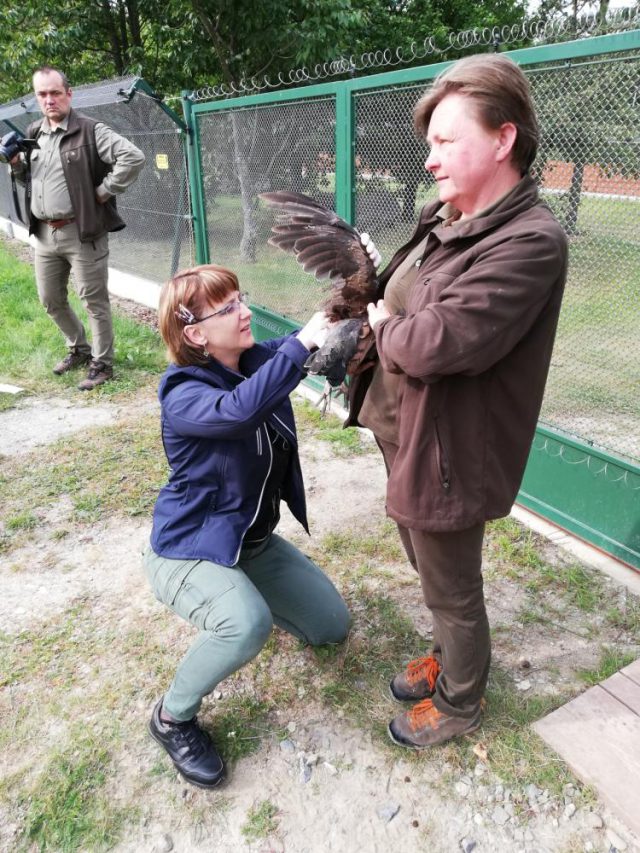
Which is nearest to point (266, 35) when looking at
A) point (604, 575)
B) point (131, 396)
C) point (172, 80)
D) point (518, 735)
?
point (172, 80)

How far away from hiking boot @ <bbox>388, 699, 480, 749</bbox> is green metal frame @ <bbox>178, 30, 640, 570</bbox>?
1411 mm

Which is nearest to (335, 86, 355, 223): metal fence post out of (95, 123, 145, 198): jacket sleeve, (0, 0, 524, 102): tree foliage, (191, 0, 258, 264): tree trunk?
(191, 0, 258, 264): tree trunk

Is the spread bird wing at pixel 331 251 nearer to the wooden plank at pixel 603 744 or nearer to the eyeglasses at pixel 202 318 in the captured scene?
the eyeglasses at pixel 202 318

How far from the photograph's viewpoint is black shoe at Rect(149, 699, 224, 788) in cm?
200

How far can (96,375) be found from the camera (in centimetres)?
554

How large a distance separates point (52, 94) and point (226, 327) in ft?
13.4

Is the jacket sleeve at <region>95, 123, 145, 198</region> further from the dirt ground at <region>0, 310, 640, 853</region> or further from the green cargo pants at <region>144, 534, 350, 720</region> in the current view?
the green cargo pants at <region>144, 534, 350, 720</region>

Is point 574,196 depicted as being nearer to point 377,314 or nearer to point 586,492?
point 586,492

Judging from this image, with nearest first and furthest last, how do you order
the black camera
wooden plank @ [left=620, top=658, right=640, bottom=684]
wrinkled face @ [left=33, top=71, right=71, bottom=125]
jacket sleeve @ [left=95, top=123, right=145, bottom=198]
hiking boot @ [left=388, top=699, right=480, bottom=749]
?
hiking boot @ [left=388, top=699, right=480, bottom=749] < wooden plank @ [left=620, top=658, right=640, bottom=684] < wrinkled face @ [left=33, top=71, right=71, bottom=125] < jacket sleeve @ [left=95, top=123, right=145, bottom=198] < the black camera

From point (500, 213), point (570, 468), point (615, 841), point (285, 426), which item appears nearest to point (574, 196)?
point (570, 468)

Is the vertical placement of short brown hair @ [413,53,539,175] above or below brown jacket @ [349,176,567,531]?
above

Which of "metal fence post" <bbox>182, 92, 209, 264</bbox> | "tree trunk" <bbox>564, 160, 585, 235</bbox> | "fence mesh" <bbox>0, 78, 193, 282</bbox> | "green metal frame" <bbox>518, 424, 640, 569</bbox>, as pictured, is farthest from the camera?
"fence mesh" <bbox>0, 78, 193, 282</bbox>

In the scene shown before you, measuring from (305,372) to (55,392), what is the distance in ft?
14.0

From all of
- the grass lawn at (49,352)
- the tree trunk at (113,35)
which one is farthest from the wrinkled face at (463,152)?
the tree trunk at (113,35)
